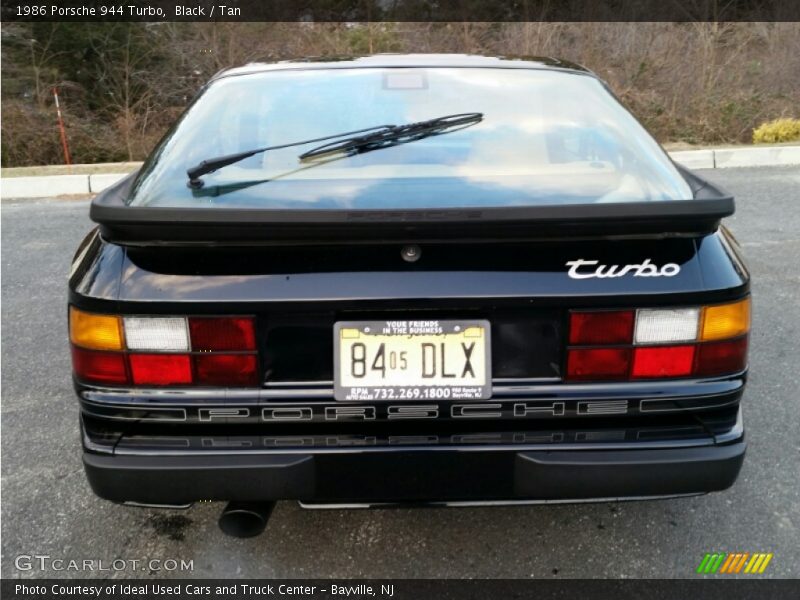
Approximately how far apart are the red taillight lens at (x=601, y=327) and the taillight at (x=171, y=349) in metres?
0.79

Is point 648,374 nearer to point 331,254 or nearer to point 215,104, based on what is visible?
point 331,254

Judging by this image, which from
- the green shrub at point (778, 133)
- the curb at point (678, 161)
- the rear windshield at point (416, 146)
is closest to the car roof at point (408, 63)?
the rear windshield at point (416, 146)

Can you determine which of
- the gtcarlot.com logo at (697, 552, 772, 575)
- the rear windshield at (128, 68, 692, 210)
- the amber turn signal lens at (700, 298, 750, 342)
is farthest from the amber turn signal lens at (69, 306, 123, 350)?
the gtcarlot.com logo at (697, 552, 772, 575)

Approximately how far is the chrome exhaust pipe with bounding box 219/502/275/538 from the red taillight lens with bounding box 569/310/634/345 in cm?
95

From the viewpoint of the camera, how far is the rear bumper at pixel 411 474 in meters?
1.73

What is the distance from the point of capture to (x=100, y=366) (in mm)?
1755

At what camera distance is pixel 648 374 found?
174 cm

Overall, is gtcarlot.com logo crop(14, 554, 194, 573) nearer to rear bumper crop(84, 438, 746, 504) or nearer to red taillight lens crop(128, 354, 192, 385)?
rear bumper crop(84, 438, 746, 504)

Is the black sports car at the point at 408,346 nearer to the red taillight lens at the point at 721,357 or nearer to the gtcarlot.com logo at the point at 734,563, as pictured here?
the red taillight lens at the point at 721,357

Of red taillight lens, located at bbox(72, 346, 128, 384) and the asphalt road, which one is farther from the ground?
red taillight lens, located at bbox(72, 346, 128, 384)

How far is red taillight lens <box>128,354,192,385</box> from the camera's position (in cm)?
171

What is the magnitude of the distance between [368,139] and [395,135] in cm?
9

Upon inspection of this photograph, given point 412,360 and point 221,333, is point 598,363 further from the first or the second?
point 221,333

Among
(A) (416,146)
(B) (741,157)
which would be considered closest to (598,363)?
(A) (416,146)
